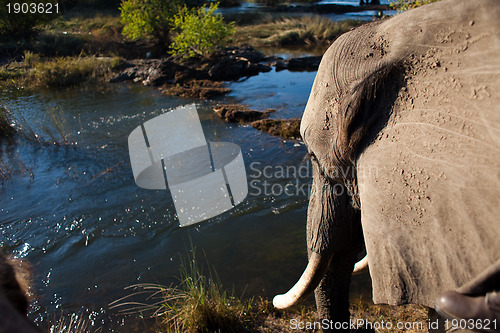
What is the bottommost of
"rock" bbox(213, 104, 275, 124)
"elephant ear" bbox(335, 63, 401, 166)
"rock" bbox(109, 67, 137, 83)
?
"rock" bbox(213, 104, 275, 124)

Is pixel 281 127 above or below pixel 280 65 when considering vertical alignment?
below

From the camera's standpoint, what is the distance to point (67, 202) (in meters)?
5.80

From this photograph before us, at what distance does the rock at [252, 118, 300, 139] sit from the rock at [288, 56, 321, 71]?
6.63m

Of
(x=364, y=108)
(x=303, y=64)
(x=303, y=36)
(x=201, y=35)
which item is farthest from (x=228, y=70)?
(x=364, y=108)

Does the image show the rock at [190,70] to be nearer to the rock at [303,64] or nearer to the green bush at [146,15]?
the rock at [303,64]

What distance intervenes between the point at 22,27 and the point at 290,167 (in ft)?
57.9

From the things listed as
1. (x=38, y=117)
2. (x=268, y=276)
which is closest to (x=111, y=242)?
(x=268, y=276)

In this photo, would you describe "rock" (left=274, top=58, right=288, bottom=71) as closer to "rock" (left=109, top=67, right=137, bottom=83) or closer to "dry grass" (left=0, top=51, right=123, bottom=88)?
"rock" (left=109, top=67, right=137, bottom=83)

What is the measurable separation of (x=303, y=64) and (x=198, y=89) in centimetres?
513

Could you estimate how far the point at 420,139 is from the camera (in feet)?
4.11

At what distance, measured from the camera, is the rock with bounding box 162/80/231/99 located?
11.1 metres

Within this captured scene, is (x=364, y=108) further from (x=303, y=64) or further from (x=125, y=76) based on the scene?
(x=303, y=64)

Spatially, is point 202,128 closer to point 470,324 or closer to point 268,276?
point 268,276

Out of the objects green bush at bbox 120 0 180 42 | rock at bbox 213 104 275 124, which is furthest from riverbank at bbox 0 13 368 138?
green bush at bbox 120 0 180 42
